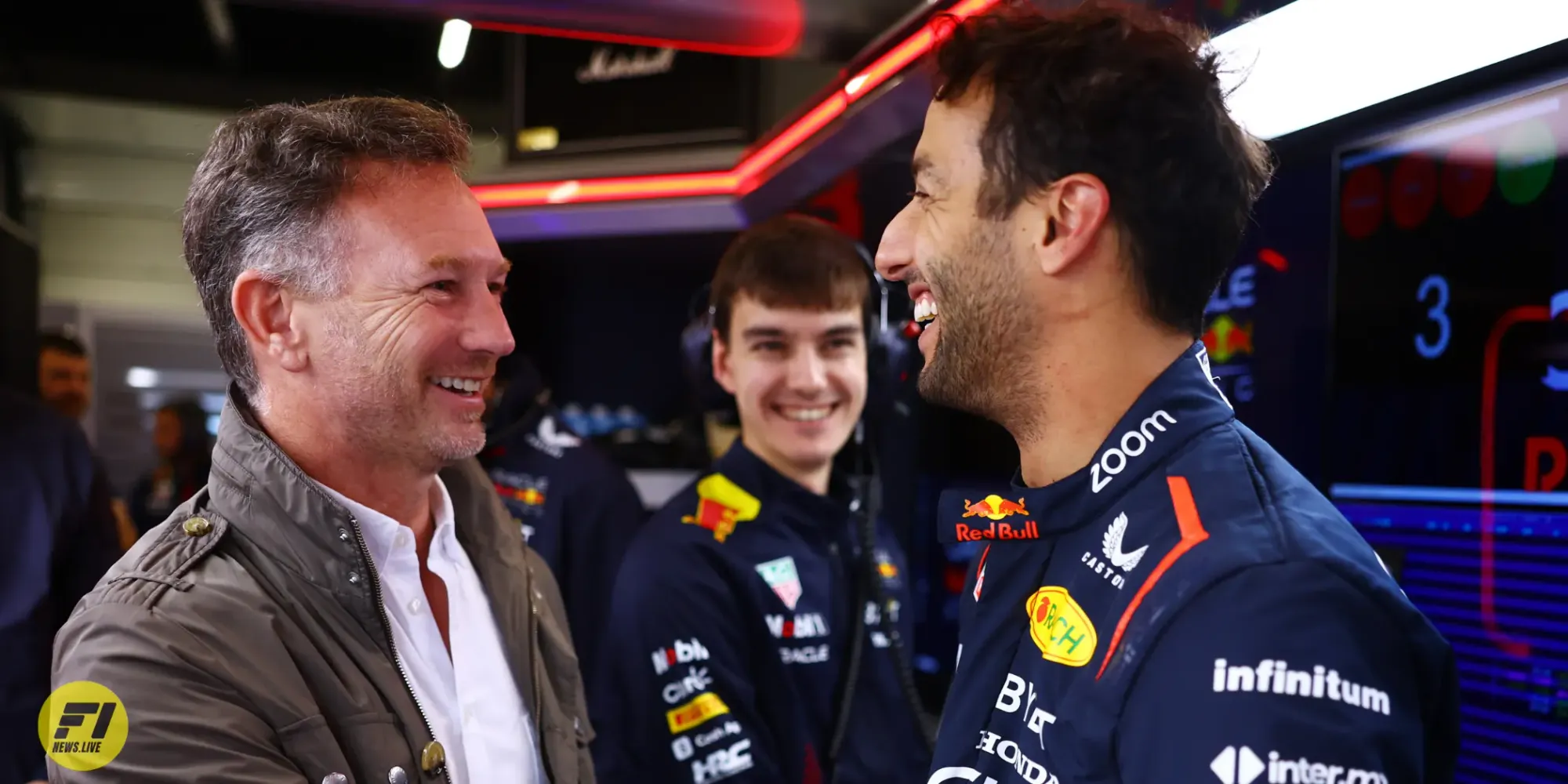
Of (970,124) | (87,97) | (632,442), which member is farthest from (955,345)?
(87,97)

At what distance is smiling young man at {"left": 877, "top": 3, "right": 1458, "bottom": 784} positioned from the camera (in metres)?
0.97

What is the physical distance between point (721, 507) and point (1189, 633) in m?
1.32

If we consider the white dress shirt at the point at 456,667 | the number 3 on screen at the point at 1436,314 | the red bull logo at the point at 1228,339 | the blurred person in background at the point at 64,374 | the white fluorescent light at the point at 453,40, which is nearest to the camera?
the white dress shirt at the point at 456,667

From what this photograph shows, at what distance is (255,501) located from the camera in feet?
4.71

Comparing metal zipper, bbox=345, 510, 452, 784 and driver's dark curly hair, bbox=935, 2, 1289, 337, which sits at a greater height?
driver's dark curly hair, bbox=935, 2, 1289, 337

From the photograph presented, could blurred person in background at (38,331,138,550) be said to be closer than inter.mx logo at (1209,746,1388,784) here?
No

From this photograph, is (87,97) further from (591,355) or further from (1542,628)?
(1542,628)

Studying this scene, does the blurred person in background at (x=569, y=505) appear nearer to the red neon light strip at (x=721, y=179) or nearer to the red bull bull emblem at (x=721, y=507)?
the red neon light strip at (x=721, y=179)

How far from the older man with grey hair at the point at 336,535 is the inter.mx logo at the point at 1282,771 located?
36.5 inches

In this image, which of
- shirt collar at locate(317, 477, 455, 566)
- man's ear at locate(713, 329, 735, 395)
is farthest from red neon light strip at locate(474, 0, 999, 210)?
shirt collar at locate(317, 477, 455, 566)

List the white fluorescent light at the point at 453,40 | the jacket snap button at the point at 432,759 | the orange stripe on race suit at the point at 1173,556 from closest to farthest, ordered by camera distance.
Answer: the orange stripe on race suit at the point at 1173,556 < the jacket snap button at the point at 432,759 < the white fluorescent light at the point at 453,40

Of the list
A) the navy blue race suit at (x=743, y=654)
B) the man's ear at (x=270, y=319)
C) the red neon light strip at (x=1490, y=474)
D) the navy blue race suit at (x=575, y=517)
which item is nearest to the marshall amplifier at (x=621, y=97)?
the navy blue race suit at (x=575, y=517)

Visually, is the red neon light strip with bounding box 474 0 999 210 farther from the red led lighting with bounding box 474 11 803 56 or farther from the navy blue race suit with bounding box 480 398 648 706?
Result: the navy blue race suit with bounding box 480 398 648 706

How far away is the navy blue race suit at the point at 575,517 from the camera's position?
3.04 meters
